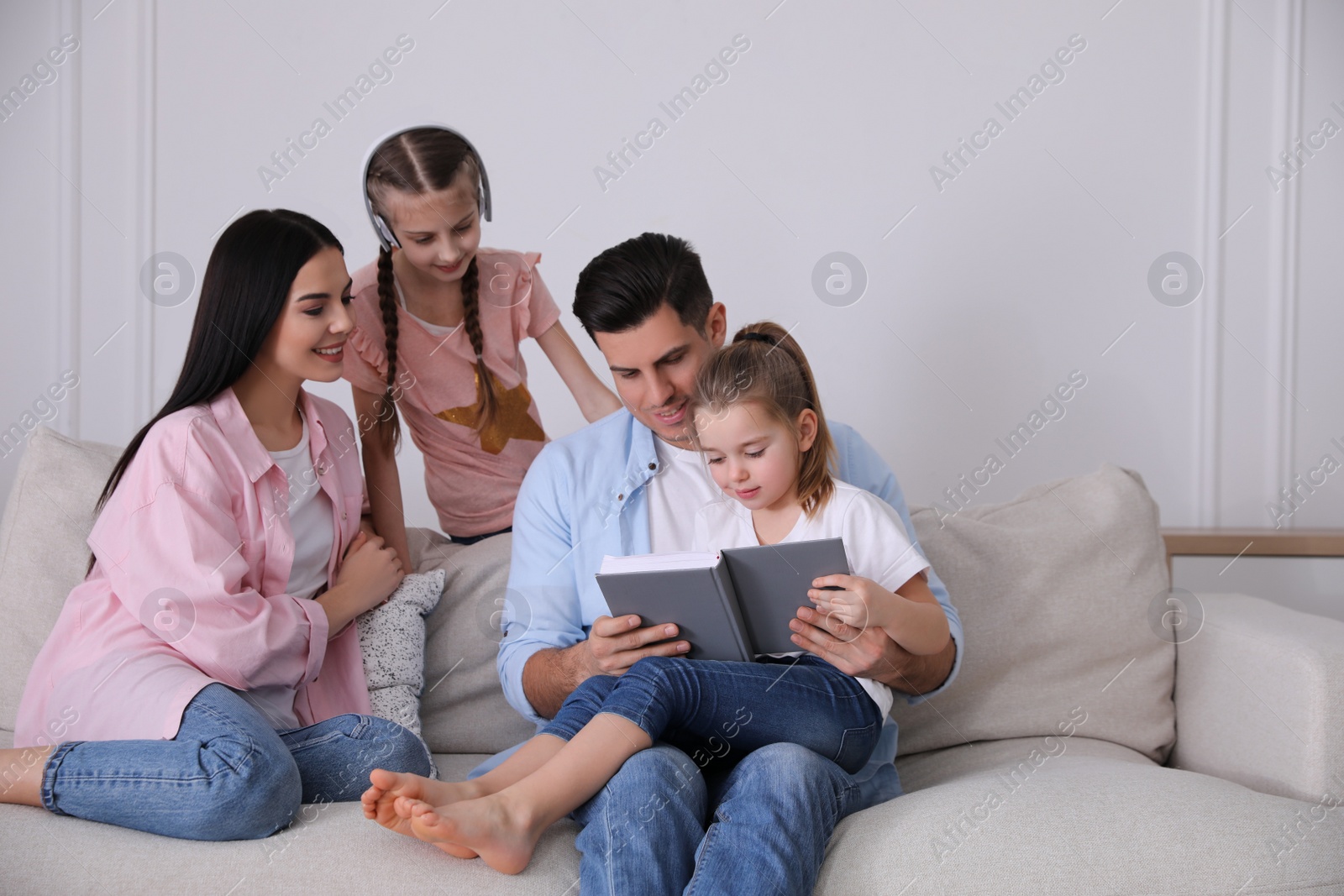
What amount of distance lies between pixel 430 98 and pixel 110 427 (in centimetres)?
135

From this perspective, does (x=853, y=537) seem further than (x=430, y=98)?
No

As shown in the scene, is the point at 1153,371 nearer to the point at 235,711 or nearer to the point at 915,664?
the point at 915,664

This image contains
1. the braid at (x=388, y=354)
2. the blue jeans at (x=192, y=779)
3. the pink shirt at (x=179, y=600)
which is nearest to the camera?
the blue jeans at (x=192, y=779)

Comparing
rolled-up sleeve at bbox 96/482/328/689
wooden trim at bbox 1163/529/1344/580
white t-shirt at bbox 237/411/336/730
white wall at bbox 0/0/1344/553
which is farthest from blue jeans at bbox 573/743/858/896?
white wall at bbox 0/0/1344/553

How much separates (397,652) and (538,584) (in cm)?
32

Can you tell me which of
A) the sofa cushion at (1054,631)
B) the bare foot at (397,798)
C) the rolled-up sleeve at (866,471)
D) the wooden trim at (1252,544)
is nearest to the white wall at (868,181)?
the wooden trim at (1252,544)

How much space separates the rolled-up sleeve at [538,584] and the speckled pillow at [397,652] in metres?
0.19

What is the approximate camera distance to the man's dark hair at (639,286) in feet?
A: 5.81

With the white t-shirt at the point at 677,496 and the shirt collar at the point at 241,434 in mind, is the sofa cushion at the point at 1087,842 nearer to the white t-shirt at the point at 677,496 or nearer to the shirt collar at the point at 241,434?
the white t-shirt at the point at 677,496

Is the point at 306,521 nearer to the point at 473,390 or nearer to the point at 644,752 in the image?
the point at 473,390

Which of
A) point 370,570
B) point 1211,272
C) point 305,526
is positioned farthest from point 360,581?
point 1211,272

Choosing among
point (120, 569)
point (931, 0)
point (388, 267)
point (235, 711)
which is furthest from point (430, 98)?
point (235, 711)

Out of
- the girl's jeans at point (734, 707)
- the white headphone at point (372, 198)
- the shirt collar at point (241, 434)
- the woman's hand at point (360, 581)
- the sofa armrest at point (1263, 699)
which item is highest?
the white headphone at point (372, 198)

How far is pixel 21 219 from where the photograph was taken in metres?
2.93
